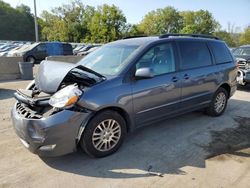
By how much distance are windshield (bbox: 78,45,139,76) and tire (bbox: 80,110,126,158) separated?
2.24 ft

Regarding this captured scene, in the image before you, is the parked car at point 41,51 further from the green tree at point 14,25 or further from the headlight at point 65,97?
the green tree at point 14,25

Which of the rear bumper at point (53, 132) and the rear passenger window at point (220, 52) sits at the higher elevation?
the rear passenger window at point (220, 52)


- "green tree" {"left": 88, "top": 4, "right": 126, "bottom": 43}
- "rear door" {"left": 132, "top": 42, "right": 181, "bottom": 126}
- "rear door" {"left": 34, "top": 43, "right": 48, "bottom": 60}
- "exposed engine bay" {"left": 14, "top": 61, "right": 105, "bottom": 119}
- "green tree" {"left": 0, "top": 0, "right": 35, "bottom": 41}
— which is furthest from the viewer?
"green tree" {"left": 0, "top": 0, "right": 35, "bottom": 41}

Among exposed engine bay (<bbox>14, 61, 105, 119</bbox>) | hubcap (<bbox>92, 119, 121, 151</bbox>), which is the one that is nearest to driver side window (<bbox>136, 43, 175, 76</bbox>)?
exposed engine bay (<bbox>14, 61, 105, 119</bbox>)

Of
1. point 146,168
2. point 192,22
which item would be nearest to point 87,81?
point 146,168

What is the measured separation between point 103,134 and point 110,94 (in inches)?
23.0

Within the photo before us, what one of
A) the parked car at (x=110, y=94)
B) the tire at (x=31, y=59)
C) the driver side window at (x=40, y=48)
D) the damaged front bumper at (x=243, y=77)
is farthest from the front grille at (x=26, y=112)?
the driver side window at (x=40, y=48)

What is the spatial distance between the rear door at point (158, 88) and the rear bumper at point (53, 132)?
0.95m

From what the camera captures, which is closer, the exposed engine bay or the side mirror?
the exposed engine bay

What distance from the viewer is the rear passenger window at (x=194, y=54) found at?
4547mm

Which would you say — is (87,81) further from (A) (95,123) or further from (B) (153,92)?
(B) (153,92)

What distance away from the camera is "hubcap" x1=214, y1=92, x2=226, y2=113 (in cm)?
547

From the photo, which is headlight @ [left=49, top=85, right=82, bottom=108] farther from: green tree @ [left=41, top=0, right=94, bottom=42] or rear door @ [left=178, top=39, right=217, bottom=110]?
green tree @ [left=41, top=0, right=94, bottom=42]

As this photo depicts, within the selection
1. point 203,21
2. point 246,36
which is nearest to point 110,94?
point 246,36
